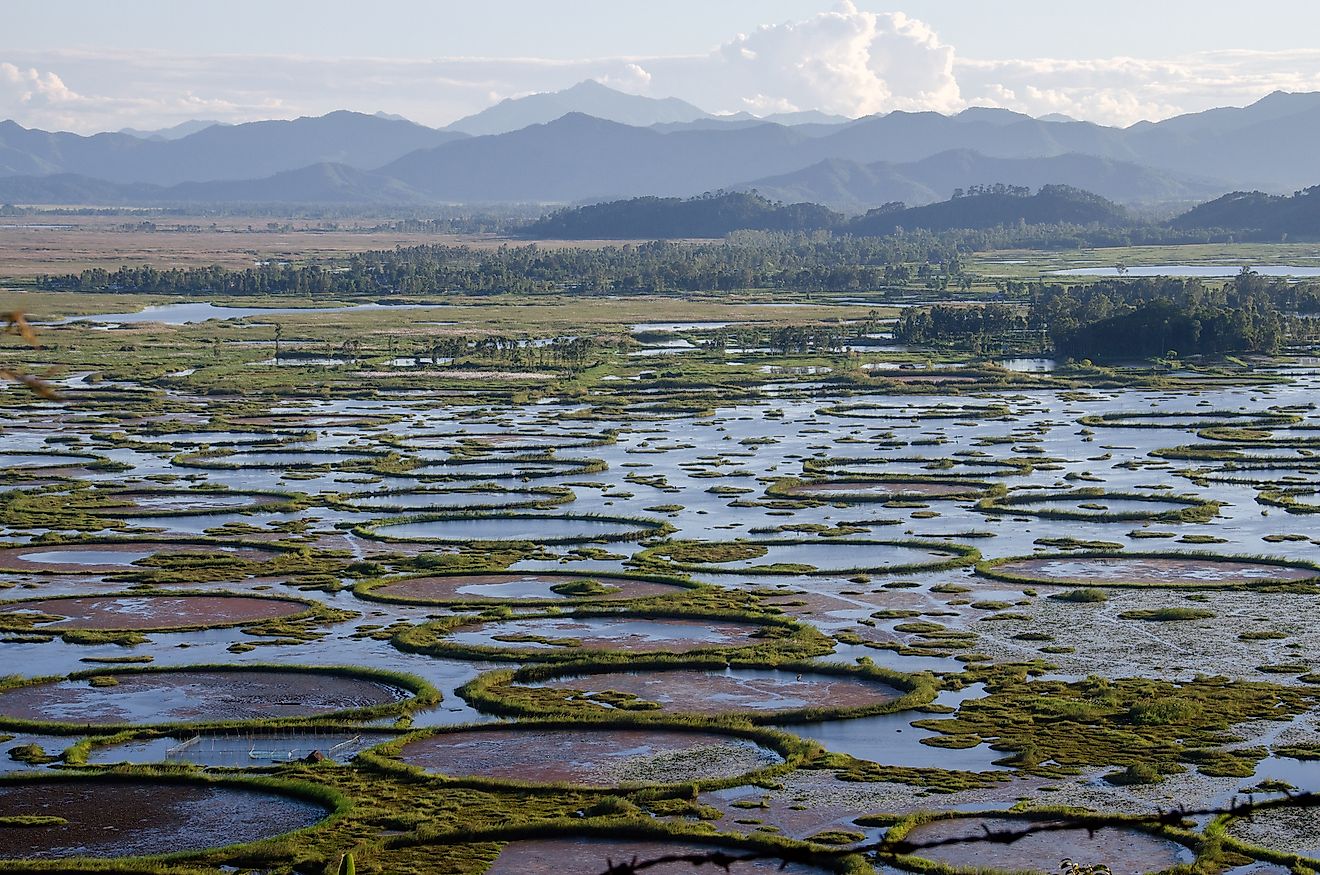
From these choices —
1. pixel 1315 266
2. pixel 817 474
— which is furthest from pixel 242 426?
pixel 1315 266

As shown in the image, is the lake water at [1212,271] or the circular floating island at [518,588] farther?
the lake water at [1212,271]

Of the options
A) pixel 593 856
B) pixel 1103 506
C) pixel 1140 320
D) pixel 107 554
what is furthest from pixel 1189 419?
pixel 593 856

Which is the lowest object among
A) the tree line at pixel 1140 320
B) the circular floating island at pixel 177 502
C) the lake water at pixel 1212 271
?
the circular floating island at pixel 177 502

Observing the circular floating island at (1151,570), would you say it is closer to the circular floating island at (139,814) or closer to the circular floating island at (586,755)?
the circular floating island at (586,755)

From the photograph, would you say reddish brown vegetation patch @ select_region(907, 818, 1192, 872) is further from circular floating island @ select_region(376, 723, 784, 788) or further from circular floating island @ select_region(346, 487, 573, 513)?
circular floating island @ select_region(346, 487, 573, 513)

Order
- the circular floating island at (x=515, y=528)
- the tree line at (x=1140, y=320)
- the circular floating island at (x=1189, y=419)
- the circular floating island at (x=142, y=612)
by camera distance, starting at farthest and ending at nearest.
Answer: the tree line at (x=1140, y=320) → the circular floating island at (x=1189, y=419) → the circular floating island at (x=515, y=528) → the circular floating island at (x=142, y=612)

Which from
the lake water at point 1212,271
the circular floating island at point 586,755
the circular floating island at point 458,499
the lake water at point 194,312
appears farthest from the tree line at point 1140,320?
the circular floating island at point 586,755
